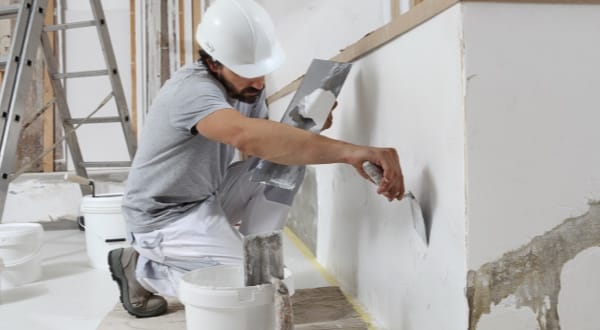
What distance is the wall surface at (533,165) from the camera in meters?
0.99

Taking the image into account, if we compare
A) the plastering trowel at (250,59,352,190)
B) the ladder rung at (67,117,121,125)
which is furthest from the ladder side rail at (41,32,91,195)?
the plastering trowel at (250,59,352,190)

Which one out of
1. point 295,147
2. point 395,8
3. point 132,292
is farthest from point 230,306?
point 395,8

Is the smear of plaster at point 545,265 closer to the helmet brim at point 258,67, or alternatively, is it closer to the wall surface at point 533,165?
the wall surface at point 533,165

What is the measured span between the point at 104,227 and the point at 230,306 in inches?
53.6

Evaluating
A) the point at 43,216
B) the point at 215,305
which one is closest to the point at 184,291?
the point at 215,305

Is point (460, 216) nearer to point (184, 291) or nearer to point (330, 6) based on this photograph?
point (184, 291)

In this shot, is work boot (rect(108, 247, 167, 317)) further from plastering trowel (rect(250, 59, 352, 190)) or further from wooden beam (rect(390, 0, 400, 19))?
wooden beam (rect(390, 0, 400, 19))

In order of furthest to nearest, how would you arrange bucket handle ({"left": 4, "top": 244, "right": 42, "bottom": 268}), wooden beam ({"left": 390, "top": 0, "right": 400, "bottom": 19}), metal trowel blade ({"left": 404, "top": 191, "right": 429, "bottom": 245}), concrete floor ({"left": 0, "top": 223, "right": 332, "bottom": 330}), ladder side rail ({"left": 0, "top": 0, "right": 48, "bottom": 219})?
ladder side rail ({"left": 0, "top": 0, "right": 48, "bottom": 219}) → bucket handle ({"left": 4, "top": 244, "right": 42, "bottom": 268}) → wooden beam ({"left": 390, "top": 0, "right": 400, "bottom": 19}) → concrete floor ({"left": 0, "top": 223, "right": 332, "bottom": 330}) → metal trowel blade ({"left": 404, "top": 191, "right": 429, "bottom": 245})

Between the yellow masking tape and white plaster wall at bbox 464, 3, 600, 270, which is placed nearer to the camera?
white plaster wall at bbox 464, 3, 600, 270

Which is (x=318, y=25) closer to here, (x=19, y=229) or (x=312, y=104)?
(x=312, y=104)

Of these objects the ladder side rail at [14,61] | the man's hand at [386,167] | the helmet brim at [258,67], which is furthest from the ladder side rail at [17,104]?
the man's hand at [386,167]

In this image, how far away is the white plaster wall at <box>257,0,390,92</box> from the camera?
2357 millimetres

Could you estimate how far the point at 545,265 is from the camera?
104cm

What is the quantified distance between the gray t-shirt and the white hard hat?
0.09 metres
